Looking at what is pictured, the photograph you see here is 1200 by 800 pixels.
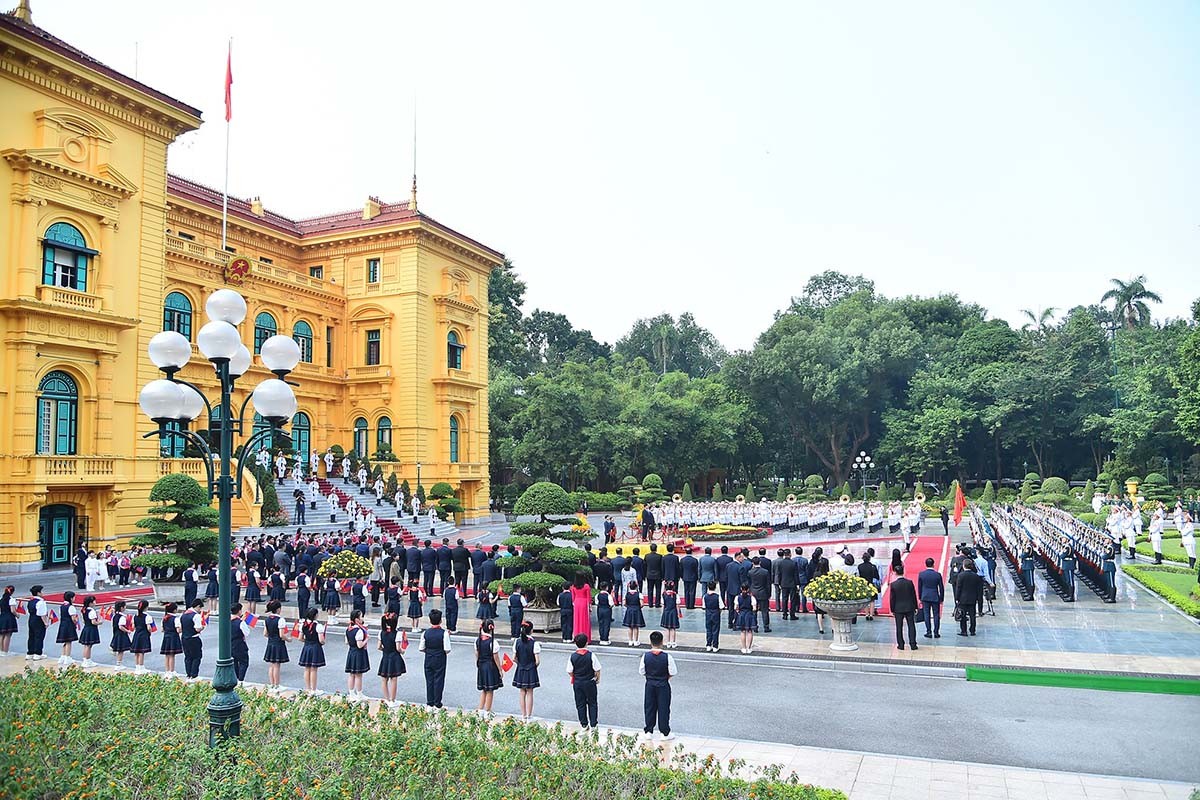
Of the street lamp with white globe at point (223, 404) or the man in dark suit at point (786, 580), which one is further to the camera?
the man in dark suit at point (786, 580)

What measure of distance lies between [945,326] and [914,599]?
183 ft

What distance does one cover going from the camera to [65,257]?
27.1 meters

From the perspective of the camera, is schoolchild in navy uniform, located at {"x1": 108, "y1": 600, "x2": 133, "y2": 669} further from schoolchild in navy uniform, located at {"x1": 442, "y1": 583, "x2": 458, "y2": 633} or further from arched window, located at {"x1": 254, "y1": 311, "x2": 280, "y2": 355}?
arched window, located at {"x1": 254, "y1": 311, "x2": 280, "y2": 355}

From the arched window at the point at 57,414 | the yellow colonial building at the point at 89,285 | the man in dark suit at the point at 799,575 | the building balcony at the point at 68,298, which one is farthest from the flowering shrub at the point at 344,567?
the building balcony at the point at 68,298

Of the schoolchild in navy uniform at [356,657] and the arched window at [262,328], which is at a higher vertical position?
the arched window at [262,328]

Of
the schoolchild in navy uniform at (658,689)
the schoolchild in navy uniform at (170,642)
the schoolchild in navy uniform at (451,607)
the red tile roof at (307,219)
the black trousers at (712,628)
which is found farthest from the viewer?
the red tile roof at (307,219)

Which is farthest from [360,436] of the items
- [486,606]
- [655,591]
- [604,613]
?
[604,613]

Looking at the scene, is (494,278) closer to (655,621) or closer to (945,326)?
(945,326)

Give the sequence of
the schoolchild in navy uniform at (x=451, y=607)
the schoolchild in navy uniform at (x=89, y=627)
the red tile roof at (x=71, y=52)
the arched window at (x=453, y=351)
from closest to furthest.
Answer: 1. the schoolchild in navy uniform at (x=89, y=627)
2. the schoolchild in navy uniform at (x=451, y=607)
3. the red tile roof at (x=71, y=52)
4. the arched window at (x=453, y=351)

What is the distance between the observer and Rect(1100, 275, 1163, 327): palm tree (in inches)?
2625

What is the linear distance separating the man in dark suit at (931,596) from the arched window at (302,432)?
1329 inches

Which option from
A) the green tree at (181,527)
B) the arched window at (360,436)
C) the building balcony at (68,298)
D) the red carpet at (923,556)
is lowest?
the red carpet at (923,556)

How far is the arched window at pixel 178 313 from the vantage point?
1373 inches

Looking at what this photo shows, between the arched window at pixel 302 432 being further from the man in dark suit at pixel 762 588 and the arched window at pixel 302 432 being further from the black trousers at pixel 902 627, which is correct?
the black trousers at pixel 902 627
